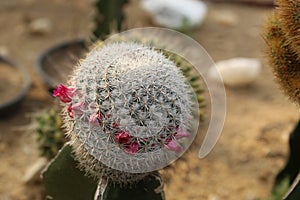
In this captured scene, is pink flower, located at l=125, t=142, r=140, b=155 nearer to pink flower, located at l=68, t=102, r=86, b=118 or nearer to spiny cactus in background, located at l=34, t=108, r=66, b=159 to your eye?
pink flower, located at l=68, t=102, r=86, b=118

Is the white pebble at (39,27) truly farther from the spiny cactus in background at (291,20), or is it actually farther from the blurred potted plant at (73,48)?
the spiny cactus in background at (291,20)

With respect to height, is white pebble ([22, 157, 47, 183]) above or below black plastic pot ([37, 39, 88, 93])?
below

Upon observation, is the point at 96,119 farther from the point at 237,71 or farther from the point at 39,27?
the point at 39,27

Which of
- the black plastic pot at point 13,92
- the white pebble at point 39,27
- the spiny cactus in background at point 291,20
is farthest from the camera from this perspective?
the white pebble at point 39,27

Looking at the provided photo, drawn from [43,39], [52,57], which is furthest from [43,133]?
[43,39]

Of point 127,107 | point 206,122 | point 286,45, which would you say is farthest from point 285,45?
point 206,122

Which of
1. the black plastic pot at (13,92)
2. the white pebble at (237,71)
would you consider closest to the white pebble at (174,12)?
the white pebble at (237,71)

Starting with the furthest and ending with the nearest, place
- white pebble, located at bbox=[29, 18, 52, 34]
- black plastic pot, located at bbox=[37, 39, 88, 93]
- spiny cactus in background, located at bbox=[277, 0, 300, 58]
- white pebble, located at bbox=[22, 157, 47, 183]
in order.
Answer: white pebble, located at bbox=[29, 18, 52, 34] < black plastic pot, located at bbox=[37, 39, 88, 93] < white pebble, located at bbox=[22, 157, 47, 183] < spiny cactus in background, located at bbox=[277, 0, 300, 58]

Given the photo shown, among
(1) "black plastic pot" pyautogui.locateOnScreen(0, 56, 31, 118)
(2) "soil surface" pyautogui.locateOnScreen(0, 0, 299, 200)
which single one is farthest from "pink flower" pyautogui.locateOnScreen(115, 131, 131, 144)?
(1) "black plastic pot" pyautogui.locateOnScreen(0, 56, 31, 118)
